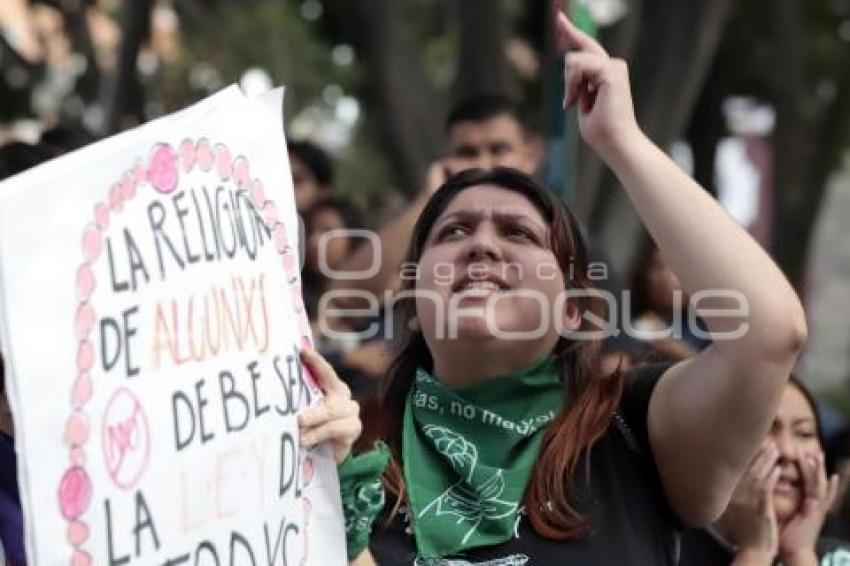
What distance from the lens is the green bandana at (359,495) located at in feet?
8.05

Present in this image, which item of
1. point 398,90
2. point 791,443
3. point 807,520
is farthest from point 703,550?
point 398,90

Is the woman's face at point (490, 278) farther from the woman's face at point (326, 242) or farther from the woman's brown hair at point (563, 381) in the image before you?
the woman's face at point (326, 242)

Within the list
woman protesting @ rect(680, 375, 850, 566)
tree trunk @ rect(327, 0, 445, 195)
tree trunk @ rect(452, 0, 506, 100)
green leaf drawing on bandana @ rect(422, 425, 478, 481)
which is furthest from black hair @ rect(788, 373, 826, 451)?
tree trunk @ rect(327, 0, 445, 195)

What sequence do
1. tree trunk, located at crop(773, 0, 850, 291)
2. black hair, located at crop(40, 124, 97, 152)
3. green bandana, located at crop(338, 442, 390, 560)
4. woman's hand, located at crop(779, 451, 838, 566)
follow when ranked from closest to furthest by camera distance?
green bandana, located at crop(338, 442, 390, 560)
woman's hand, located at crop(779, 451, 838, 566)
black hair, located at crop(40, 124, 97, 152)
tree trunk, located at crop(773, 0, 850, 291)

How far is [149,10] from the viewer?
34.6 ft

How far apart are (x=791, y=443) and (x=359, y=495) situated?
1355mm

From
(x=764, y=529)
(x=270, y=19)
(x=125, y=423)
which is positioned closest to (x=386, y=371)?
(x=764, y=529)

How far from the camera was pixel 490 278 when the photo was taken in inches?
108

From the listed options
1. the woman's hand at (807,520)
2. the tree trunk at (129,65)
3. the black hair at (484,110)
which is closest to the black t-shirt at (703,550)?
the woman's hand at (807,520)

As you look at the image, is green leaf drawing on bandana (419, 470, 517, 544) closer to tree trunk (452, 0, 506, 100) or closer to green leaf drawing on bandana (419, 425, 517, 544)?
green leaf drawing on bandana (419, 425, 517, 544)

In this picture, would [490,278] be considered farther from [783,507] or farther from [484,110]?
[484,110]

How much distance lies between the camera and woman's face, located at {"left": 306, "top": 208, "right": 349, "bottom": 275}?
5176 millimetres

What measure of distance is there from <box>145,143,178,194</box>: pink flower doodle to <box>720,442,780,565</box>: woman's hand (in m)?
1.36

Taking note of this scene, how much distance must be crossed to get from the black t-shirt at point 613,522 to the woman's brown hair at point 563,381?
0.8 inches
